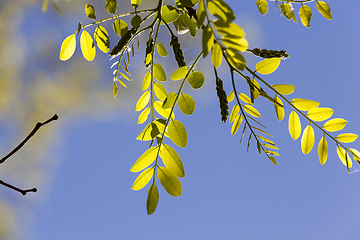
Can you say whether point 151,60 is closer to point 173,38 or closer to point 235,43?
point 173,38

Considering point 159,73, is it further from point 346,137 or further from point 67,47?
point 346,137

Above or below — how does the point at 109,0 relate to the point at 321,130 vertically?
above

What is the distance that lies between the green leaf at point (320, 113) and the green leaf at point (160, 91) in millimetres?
151

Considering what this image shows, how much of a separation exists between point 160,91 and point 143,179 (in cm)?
10

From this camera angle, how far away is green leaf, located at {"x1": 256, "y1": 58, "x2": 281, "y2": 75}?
0.30 meters

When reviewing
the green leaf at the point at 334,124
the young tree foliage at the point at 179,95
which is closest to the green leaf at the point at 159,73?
the young tree foliage at the point at 179,95

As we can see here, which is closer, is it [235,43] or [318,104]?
[235,43]

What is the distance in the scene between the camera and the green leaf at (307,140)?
1.03 ft

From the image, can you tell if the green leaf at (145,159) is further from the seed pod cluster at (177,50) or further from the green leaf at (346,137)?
the green leaf at (346,137)

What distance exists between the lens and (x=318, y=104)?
1.00 feet

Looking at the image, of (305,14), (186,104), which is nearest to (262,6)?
(305,14)

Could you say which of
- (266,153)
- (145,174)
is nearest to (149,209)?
(145,174)

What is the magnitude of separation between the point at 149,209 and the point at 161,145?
61 millimetres

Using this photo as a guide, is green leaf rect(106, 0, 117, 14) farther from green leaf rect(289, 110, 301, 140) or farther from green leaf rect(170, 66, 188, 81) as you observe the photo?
green leaf rect(289, 110, 301, 140)
